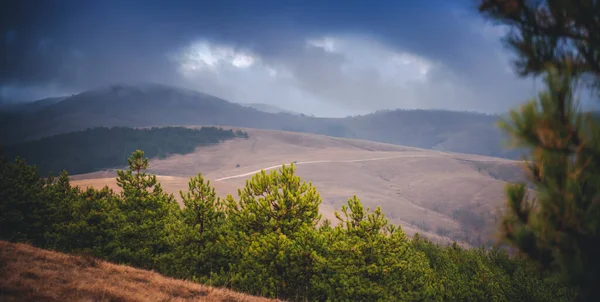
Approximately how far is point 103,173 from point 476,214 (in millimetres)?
105830

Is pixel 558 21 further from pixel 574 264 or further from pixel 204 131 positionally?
pixel 204 131

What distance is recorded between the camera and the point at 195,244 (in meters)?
12.0

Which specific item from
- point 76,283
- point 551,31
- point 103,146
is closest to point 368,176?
point 76,283

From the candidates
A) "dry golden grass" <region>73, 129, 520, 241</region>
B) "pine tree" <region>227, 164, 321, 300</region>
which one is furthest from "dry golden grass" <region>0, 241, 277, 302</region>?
"dry golden grass" <region>73, 129, 520, 241</region>

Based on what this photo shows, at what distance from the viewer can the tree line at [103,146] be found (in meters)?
105

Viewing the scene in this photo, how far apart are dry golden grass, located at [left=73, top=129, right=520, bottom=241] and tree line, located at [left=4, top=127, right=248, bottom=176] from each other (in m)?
8.66

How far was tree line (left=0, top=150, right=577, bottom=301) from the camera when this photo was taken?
10.3m

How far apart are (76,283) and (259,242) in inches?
214

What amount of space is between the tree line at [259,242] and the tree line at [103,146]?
346 ft

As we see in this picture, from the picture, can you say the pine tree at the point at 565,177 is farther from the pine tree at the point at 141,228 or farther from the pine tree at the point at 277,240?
the pine tree at the point at 141,228

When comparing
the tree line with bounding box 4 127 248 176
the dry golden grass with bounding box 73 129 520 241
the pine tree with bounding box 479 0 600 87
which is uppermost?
the pine tree with bounding box 479 0 600 87

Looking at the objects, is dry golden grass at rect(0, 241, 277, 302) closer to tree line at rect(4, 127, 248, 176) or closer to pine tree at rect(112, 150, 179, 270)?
pine tree at rect(112, 150, 179, 270)

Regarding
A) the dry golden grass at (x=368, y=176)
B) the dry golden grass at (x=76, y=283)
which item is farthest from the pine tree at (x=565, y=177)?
the dry golden grass at (x=368, y=176)

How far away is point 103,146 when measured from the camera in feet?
398
